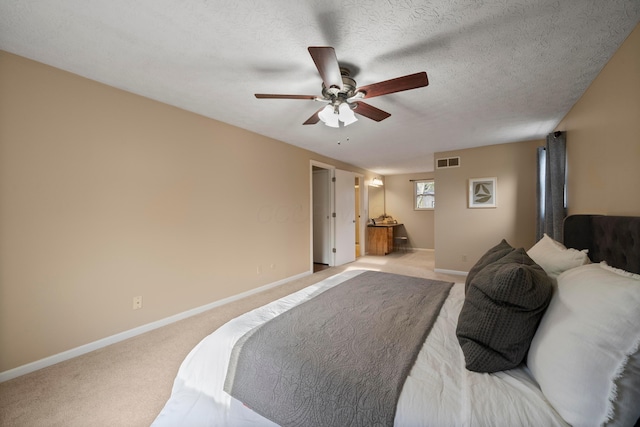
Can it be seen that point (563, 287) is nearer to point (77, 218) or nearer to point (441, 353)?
point (441, 353)

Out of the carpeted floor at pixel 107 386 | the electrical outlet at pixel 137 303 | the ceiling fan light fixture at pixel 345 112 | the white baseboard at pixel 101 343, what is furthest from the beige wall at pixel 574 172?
the electrical outlet at pixel 137 303

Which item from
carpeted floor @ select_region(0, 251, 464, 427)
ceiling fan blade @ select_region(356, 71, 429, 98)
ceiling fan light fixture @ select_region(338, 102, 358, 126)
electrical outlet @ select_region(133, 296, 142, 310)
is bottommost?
carpeted floor @ select_region(0, 251, 464, 427)

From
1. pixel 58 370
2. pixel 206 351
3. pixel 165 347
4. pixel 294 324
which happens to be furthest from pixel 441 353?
pixel 58 370

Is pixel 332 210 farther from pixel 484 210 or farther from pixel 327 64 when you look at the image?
pixel 327 64

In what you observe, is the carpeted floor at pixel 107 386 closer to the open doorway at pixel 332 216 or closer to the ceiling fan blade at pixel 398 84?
the ceiling fan blade at pixel 398 84

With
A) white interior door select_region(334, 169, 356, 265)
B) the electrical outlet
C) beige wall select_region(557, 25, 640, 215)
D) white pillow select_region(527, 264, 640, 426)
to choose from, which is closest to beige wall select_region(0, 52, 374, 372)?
the electrical outlet

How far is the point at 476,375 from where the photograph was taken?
0.94 metres

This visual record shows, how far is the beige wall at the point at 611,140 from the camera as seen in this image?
5.09 feet

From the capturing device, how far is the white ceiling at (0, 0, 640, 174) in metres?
1.43

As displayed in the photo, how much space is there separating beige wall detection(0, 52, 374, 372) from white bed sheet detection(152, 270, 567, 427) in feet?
4.78

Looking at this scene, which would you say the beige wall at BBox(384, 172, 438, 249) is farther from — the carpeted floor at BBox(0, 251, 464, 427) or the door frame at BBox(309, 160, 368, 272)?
the carpeted floor at BBox(0, 251, 464, 427)

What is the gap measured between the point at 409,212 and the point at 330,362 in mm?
6900

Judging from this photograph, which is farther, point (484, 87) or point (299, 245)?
point (299, 245)

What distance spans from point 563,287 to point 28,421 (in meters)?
2.88
